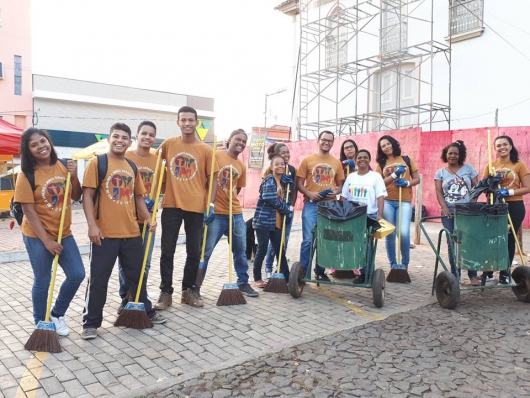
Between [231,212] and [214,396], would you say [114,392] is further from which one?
[231,212]

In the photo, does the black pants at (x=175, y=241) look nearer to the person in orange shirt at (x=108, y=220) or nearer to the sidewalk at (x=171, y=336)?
the sidewalk at (x=171, y=336)

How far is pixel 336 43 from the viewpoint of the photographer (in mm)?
17188

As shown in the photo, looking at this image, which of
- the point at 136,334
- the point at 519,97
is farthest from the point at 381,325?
the point at 519,97

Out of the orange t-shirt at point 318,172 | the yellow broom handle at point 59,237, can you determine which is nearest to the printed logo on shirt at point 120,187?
the yellow broom handle at point 59,237

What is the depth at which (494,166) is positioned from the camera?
5781 mm

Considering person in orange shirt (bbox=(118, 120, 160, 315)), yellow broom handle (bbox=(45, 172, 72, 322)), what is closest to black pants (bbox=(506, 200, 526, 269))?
person in orange shirt (bbox=(118, 120, 160, 315))

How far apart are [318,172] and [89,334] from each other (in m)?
3.21

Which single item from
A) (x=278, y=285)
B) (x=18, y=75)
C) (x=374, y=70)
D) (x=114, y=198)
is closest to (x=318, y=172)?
(x=278, y=285)

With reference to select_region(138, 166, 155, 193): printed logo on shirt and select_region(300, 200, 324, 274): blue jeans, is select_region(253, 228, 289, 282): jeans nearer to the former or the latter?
select_region(300, 200, 324, 274): blue jeans

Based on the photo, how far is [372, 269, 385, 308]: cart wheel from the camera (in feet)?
15.6

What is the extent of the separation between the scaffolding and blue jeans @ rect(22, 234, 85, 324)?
11836 millimetres

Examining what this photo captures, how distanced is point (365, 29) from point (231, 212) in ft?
45.2

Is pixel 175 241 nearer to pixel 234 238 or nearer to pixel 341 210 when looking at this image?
pixel 234 238

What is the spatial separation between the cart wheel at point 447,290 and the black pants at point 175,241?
8.48 ft
